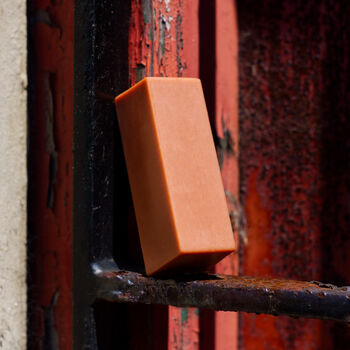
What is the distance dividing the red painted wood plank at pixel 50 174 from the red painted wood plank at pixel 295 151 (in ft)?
1.38

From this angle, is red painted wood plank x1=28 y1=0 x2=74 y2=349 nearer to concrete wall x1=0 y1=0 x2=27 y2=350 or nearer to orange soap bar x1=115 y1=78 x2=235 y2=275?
concrete wall x1=0 y1=0 x2=27 y2=350

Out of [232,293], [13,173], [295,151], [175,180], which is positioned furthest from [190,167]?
[295,151]

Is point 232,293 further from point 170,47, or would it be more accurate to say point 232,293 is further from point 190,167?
point 170,47

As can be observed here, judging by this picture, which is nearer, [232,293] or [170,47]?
[232,293]

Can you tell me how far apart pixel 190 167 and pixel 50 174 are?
242 mm

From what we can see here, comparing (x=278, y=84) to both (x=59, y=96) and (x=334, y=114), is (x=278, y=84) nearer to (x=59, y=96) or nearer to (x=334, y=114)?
(x=334, y=114)

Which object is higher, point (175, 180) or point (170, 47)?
point (170, 47)

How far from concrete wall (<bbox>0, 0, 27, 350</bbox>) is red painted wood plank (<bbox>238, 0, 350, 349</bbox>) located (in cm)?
47

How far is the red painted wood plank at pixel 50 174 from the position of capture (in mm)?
655

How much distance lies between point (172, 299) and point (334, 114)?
57 cm

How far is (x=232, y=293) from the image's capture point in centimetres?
50

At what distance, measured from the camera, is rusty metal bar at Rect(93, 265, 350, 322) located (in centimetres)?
45

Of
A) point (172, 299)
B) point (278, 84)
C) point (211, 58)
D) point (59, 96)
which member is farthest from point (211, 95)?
point (172, 299)

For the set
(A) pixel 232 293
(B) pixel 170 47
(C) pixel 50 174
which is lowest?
(A) pixel 232 293
